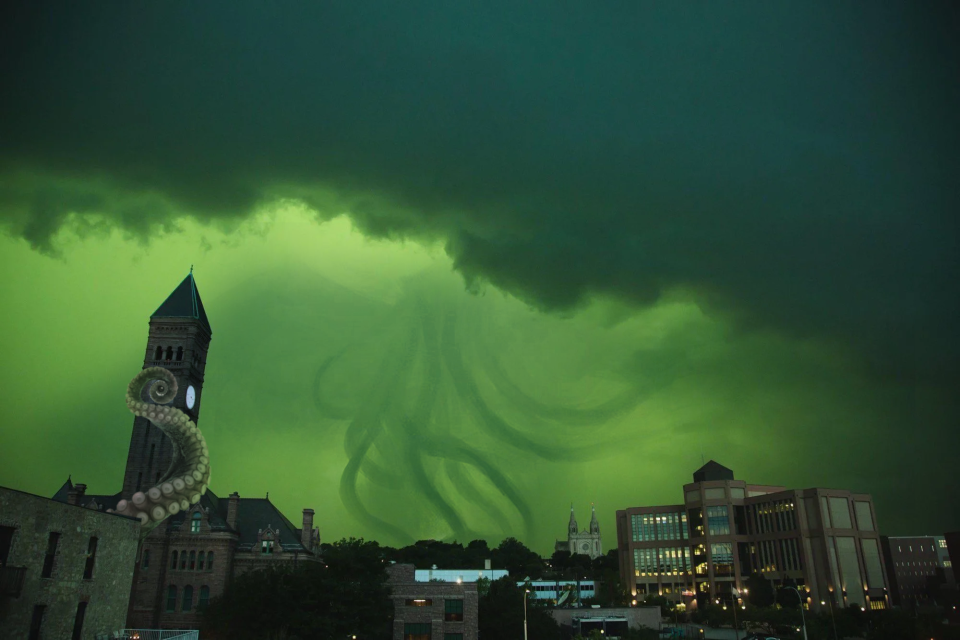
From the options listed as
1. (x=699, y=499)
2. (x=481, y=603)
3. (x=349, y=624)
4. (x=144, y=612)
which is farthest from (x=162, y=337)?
(x=699, y=499)

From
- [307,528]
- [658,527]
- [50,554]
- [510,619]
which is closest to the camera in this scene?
[50,554]

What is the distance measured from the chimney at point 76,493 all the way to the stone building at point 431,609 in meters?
41.4

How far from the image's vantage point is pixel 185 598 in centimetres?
7944

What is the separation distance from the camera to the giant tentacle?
151 feet

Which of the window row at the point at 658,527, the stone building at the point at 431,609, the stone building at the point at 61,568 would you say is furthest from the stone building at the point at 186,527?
the window row at the point at 658,527

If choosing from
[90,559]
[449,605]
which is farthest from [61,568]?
[449,605]

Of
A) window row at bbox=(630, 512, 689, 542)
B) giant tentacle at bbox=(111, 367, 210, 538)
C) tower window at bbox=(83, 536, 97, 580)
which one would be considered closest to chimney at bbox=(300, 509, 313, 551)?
giant tentacle at bbox=(111, 367, 210, 538)

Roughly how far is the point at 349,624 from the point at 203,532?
Answer: 86.0 ft

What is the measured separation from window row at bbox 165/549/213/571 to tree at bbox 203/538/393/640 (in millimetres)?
7528

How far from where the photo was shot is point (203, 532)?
269 ft

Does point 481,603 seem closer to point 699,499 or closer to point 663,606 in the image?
point 663,606

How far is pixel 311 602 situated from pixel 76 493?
38.3 meters

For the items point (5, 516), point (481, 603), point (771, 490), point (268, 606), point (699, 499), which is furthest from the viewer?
point (771, 490)

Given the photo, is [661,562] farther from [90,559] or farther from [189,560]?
[90,559]
